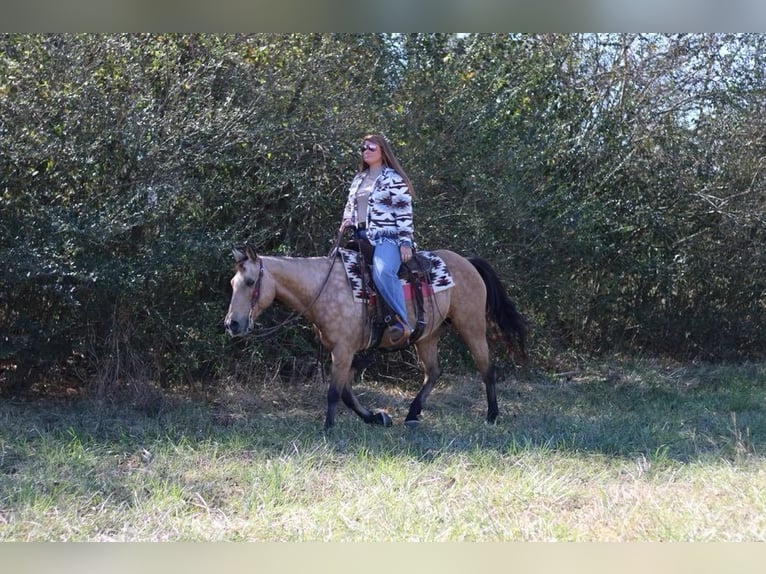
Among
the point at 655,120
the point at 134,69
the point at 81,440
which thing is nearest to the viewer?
the point at 81,440

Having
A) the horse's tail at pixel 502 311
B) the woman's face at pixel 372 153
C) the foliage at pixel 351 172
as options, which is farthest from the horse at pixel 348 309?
the foliage at pixel 351 172

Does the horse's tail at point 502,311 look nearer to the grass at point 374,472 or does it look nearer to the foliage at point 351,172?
the grass at point 374,472

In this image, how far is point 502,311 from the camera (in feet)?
26.1

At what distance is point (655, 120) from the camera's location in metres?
10.6

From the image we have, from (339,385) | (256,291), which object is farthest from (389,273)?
(256,291)

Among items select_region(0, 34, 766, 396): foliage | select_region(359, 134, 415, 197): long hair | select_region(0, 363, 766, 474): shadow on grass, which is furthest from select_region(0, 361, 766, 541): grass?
select_region(359, 134, 415, 197): long hair

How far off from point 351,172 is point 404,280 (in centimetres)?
180

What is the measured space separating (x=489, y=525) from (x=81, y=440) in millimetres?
3460

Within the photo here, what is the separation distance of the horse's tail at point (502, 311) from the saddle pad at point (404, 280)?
0.56m

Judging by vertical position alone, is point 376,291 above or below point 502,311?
above

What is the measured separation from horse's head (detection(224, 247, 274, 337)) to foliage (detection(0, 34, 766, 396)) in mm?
1346

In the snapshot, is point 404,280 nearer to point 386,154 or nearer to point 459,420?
point 386,154
